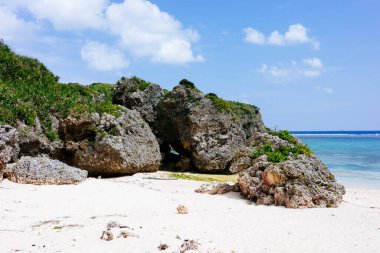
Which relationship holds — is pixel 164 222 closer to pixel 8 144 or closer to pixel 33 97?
pixel 8 144

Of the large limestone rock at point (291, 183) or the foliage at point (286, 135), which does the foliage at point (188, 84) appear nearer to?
the foliage at point (286, 135)

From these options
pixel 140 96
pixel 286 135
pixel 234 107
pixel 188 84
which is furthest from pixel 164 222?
pixel 234 107

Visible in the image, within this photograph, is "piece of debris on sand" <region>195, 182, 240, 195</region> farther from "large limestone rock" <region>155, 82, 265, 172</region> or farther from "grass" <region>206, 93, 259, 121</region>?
"grass" <region>206, 93, 259, 121</region>

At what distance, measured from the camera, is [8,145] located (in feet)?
45.6

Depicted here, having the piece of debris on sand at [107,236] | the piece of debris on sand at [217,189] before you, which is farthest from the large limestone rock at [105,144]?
the piece of debris on sand at [107,236]

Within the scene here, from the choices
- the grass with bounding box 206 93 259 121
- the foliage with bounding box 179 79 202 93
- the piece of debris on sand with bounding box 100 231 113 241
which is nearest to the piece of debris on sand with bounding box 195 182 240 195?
the piece of debris on sand with bounding box 100 231 113 241

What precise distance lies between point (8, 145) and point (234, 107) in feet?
51.9

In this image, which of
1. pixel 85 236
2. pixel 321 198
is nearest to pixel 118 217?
pixel 85 236

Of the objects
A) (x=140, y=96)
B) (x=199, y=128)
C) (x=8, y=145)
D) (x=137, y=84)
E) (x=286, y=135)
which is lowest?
(x=8, y=145)

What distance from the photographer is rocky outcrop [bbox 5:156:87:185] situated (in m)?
13.6

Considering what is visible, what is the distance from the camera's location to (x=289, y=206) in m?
12.0

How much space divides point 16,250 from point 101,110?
11.3 meters

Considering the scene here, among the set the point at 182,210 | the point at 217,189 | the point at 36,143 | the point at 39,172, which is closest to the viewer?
the point at 182,210

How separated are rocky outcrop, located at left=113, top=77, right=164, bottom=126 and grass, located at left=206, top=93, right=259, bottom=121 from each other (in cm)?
325
